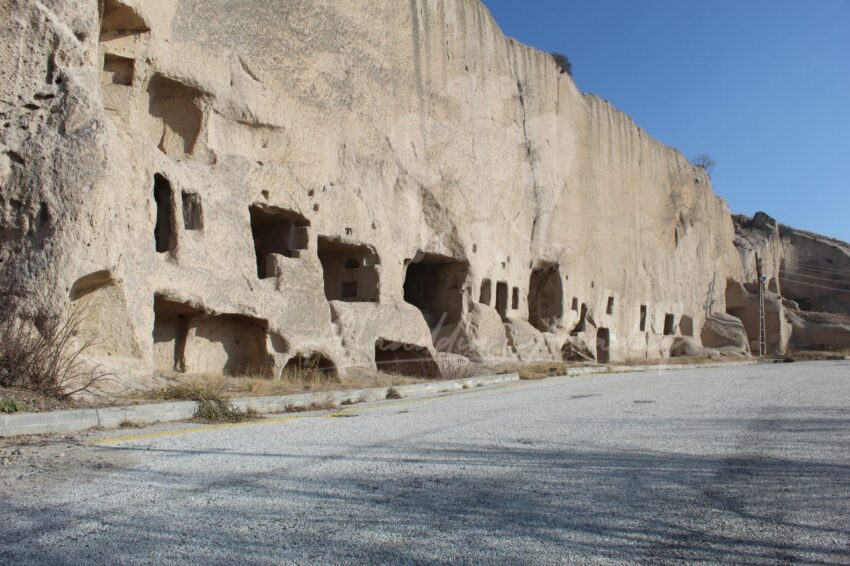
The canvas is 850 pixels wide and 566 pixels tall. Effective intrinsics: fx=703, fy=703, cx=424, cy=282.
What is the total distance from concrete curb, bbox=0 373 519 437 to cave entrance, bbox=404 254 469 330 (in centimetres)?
744

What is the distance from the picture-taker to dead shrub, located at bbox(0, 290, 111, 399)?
22.4ft

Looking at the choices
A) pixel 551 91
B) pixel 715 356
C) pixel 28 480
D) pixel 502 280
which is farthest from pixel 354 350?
pixel 715 356

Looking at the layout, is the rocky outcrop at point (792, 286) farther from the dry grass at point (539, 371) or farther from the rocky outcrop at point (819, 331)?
the dry grass at point (539, 371)

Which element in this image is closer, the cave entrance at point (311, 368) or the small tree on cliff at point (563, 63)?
the cave entrance at point (311, 368)

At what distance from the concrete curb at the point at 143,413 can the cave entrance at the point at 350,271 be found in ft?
14.3

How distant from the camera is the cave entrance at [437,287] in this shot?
18.8 metres

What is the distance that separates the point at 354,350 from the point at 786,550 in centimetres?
1176

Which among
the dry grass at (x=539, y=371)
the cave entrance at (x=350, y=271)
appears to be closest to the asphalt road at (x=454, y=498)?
the cave entrance at (x=350, y=271)

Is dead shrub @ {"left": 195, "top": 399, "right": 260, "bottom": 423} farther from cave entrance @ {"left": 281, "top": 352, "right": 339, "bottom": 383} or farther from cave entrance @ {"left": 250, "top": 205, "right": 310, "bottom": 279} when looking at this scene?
cave entrance @ {"left": 250, "top": 205, "right": 310, "bottom": 279}

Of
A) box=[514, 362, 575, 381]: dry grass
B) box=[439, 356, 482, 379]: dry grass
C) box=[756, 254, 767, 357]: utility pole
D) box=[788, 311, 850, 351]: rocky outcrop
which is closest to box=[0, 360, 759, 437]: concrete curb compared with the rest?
box=[439, 356, 482, 379]: dry grass

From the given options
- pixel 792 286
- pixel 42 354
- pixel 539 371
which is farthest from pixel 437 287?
pixel 792 286

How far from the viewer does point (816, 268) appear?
4475 cm

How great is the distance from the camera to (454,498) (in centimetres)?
362

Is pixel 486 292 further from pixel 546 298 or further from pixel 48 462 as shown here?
pixel 48 462
